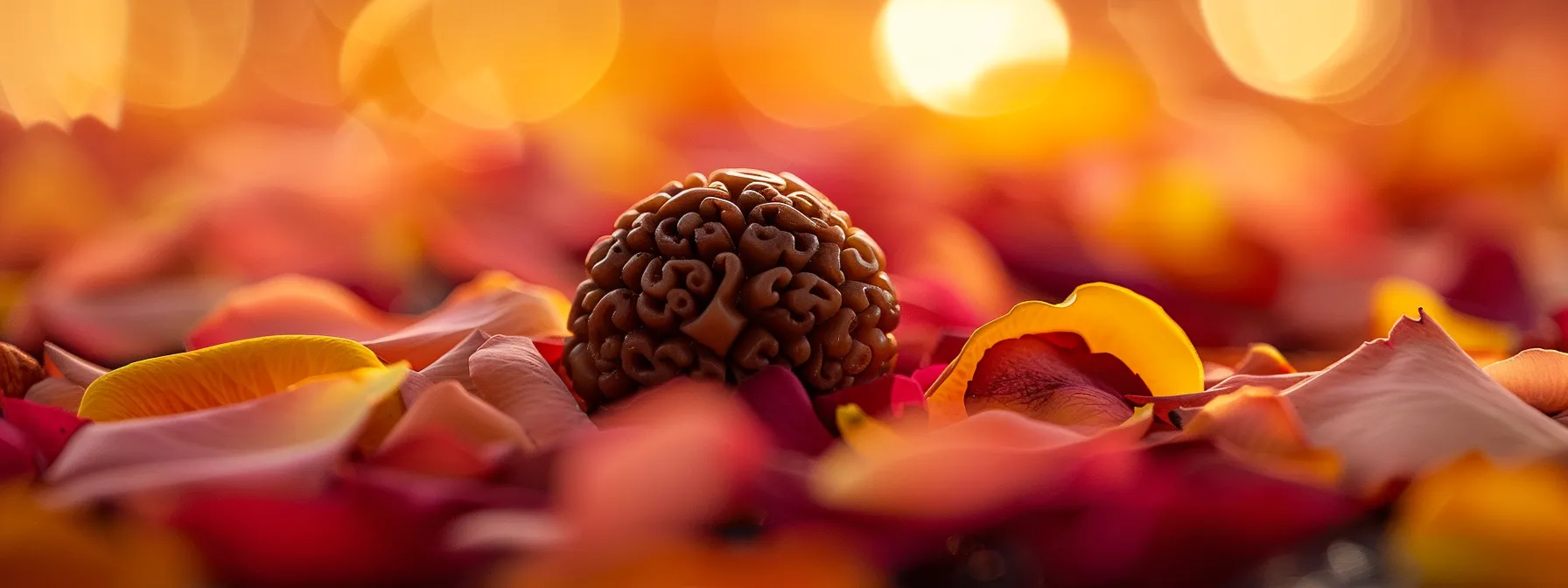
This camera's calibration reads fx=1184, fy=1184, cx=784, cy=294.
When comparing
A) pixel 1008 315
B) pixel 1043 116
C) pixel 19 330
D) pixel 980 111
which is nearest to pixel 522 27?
pixel 980 111

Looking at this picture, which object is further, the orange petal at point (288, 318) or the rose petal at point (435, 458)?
the orange petal at point (288, 318)

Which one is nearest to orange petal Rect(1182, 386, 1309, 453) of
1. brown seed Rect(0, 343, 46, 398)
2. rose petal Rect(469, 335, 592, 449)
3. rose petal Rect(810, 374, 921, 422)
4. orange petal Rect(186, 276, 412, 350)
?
rose petal Rect(810, 374, 921, 422)

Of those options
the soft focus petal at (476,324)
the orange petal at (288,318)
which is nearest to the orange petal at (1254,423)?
the soft focus petal at (476,324)

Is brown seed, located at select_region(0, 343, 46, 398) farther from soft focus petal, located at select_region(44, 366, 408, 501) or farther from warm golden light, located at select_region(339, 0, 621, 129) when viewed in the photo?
warm golden light, located at select_region(339, 0, 621, 129)

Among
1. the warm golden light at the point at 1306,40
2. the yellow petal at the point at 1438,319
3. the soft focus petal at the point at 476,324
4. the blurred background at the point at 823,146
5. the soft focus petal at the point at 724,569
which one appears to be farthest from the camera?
the warm golden light at the point at 1306,40

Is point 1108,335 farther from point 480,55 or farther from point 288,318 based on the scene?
point 480,55

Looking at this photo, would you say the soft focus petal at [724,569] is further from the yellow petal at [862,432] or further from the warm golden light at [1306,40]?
the warm golden light at [1306,40]
